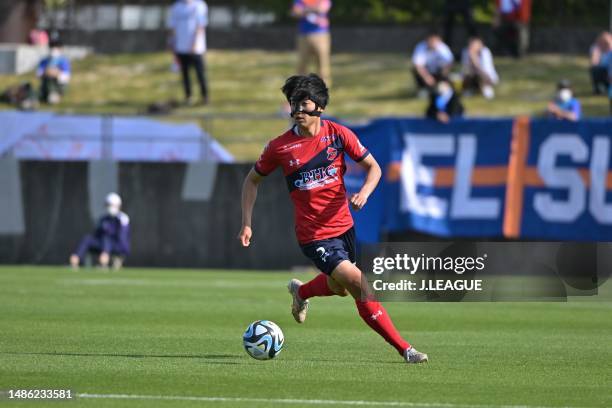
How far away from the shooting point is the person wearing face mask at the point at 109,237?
84.6 ft

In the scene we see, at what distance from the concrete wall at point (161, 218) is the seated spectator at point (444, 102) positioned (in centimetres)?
317

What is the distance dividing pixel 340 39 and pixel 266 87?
14.7 feet

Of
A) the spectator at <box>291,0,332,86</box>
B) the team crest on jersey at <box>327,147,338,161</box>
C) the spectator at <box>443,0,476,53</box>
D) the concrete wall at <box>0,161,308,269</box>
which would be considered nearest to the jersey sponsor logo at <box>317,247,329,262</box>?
the team crest on jersey at <box>327,147,338,161</box>

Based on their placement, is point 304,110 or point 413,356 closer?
point 413,356

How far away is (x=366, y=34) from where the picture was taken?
1494 inches

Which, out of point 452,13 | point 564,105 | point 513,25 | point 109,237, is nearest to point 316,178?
point 109,237

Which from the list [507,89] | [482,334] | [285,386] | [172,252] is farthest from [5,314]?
[507,89]

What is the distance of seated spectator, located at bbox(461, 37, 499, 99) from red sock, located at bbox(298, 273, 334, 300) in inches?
736

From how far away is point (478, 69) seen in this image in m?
31.0

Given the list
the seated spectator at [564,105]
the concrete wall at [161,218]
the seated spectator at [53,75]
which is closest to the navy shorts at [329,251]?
the concrete wall at [161,218]

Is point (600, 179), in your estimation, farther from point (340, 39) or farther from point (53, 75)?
point (340, 39)

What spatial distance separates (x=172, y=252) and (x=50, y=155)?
319 cm

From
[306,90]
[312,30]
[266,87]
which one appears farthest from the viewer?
[266,87]

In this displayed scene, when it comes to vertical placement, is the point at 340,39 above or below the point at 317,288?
below
